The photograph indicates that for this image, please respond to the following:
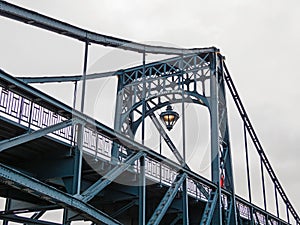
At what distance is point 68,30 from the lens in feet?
35.9

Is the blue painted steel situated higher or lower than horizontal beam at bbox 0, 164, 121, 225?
higher

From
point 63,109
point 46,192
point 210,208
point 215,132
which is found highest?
point 215,132

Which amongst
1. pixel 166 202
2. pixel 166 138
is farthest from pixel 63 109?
pixel 166 138

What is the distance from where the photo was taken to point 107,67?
17.9m

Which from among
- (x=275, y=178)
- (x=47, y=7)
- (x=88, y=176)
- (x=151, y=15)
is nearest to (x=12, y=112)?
(x=88, y=176)

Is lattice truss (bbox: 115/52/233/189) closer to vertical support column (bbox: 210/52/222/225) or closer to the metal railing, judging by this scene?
vertical support column (bbox: 210/52/222/225)

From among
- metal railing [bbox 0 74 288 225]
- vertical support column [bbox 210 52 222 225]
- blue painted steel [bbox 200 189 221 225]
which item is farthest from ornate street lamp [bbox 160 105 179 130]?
vertical support column [bbox 210 52 222 225]

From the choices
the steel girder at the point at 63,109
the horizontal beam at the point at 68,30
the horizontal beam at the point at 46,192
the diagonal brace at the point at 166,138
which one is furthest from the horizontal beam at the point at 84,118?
the diagonal brace at the point at 166,138

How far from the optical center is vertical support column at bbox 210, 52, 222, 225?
46.5ft

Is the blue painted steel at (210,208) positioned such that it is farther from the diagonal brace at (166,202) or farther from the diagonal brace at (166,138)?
the diagonal brace at (166,138)

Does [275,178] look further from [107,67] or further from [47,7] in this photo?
[47,7]

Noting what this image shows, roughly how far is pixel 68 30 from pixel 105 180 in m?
3.71

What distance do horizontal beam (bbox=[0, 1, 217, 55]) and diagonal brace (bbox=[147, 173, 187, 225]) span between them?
13.0 feet

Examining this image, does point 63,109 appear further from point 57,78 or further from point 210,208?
point 57,78
